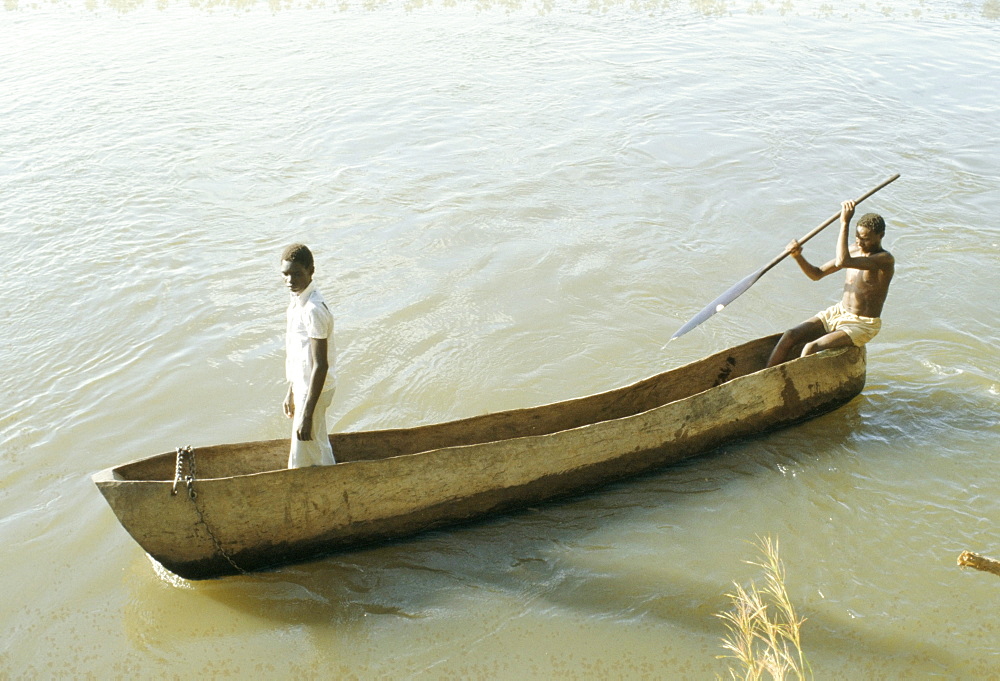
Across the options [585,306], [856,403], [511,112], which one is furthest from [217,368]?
[511,112]

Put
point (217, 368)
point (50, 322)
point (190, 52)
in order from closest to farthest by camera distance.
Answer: point (217, 368) → point (50, 322) → point (190, 52)

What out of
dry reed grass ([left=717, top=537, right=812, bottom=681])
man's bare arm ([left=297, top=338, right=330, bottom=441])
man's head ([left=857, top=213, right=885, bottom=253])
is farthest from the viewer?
man's head ([left=857, top=213, right=885, bottom=253])

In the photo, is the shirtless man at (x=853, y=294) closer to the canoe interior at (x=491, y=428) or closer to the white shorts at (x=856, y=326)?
the white shorts at (x=856, y=326)

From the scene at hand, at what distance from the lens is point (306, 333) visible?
139 inches

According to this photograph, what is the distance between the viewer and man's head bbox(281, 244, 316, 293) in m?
3.41

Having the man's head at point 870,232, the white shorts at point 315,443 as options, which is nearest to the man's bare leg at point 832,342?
the man's head at point 870,232

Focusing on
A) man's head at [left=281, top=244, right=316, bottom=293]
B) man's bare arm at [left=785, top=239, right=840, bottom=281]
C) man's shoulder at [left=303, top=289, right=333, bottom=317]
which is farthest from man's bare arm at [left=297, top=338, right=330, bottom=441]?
man's bare arm at [left=785, top=239, right=840, bottom=281]

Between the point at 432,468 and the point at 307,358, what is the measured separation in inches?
32.8

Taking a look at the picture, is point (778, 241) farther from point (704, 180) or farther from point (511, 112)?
point (511, 112)

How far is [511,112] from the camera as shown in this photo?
32.9ft

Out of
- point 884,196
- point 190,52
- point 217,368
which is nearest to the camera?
point 217,368

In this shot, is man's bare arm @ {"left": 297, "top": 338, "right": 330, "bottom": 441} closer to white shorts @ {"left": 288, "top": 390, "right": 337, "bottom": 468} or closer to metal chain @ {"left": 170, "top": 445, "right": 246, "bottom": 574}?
white shorts @ {"left": 288, "top": 390, "right": 337, "bottom": 468}

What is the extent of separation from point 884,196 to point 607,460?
5.36 meters

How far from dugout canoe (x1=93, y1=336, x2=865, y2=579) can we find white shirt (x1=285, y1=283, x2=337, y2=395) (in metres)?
0.42
